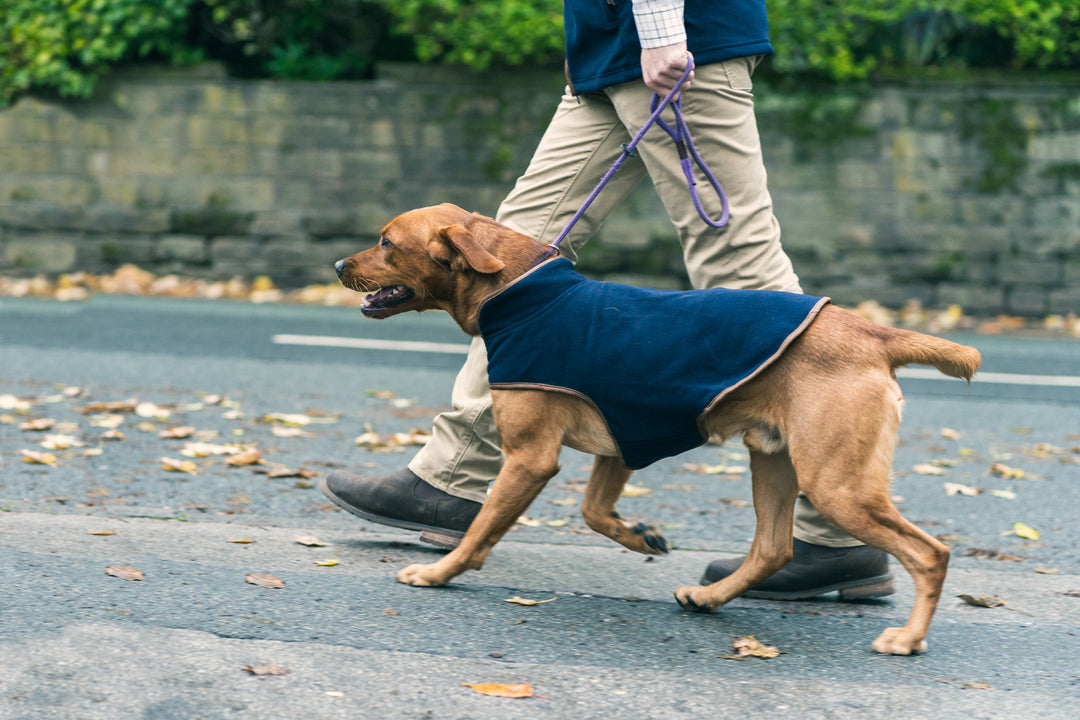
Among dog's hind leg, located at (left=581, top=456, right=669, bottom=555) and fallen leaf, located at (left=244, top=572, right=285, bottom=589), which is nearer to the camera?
fallen leaf, located at (left=244, top=572, right=285, bottom=589)

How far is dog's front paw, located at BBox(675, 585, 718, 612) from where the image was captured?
316 centimetres

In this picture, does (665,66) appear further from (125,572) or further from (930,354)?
(125,572)

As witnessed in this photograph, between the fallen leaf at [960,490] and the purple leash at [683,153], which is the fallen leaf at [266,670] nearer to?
the purple leash at [683,153]

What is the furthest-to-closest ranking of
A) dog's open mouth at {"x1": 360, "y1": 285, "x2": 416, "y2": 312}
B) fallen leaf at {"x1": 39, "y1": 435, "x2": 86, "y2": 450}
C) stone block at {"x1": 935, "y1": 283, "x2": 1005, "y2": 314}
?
stone block at {"x1": 935, "y1": 283, "x2": 1005, "y2": 314}, fallen leaf at {"x1": 39, "y1": 435, "x2": 86, "y2": 450}, dog's open mouth at {"x1": 360, "y1": 285, "x2": 416, "y2": 312}

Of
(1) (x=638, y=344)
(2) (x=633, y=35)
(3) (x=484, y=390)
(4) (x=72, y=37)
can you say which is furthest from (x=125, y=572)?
(4) (x=72, y=37)

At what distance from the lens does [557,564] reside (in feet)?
11.6

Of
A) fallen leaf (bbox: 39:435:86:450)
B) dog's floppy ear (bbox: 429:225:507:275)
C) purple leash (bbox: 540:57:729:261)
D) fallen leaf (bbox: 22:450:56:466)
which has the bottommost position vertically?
fallen leaf (bbox: 39:435:86:450)

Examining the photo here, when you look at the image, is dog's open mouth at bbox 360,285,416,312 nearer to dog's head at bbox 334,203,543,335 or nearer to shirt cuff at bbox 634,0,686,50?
dog's head at bbox 334,203,543,335

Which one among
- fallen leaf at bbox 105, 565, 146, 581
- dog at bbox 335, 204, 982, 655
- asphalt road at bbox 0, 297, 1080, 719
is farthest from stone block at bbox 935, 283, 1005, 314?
fallen leaf at bbox 105, 565, 146, 581

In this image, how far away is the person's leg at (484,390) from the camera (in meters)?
3.51

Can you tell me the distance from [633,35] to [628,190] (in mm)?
470

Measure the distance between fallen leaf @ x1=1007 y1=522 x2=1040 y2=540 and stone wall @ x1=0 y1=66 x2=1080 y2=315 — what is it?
548 cm

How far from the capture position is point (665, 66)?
3.20 metres

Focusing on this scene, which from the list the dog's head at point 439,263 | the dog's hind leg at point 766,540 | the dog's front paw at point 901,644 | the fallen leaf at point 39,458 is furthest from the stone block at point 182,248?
the dog's front paw at point 901,644
